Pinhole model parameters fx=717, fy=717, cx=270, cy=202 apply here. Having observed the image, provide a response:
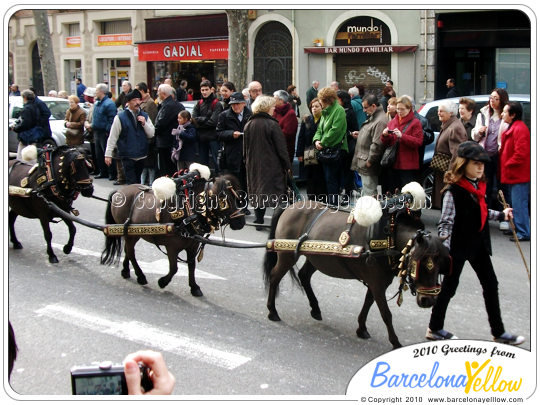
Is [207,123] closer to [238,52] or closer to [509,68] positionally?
[238,52]

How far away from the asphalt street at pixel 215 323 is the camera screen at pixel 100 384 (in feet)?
6.96

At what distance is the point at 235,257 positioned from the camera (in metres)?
8.55

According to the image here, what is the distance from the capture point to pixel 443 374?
12.7 feet

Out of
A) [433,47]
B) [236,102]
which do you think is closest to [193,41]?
[433,47]

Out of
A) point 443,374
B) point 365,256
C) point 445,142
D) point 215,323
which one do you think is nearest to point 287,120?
point 445,142

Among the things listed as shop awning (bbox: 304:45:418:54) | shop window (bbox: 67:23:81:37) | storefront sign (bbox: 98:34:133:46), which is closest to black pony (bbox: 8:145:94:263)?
shop awning (bbox: 304:45:418:54)

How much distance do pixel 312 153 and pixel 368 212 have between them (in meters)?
4.93

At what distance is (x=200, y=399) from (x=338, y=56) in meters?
13.1

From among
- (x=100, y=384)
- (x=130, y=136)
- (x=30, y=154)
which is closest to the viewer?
(x=100, y=384)

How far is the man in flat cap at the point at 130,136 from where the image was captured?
965 centimetres

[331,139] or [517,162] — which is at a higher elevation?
[331,139]

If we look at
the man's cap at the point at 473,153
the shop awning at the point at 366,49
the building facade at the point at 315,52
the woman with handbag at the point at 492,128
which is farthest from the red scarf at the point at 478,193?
the shop awning at the point at 366,49

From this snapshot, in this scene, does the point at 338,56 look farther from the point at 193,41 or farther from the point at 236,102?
the point at 236,102
